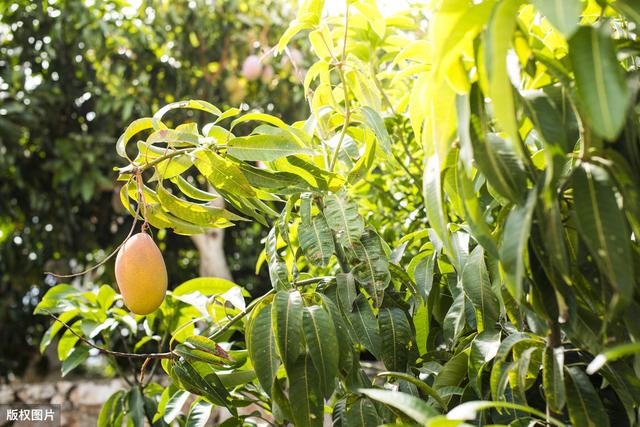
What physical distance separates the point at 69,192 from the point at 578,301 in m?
2.58

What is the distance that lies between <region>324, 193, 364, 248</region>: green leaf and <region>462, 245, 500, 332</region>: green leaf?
0.46 feet

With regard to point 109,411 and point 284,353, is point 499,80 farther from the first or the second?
point 109,411

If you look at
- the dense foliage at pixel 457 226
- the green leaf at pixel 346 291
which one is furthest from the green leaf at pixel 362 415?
the green leaf at pixel 346 291

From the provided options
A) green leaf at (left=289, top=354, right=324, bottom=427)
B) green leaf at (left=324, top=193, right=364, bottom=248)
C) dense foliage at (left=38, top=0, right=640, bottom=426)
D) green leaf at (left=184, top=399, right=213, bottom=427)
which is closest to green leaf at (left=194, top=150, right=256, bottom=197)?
dense foliage at (left=38, top=0, right=640, bottom=426)

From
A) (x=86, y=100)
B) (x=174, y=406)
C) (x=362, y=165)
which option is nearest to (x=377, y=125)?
(x=362, y=165)

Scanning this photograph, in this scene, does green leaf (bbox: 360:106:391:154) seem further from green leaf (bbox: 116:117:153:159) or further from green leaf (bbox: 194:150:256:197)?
green leaf (bbox: 116:117:153:159)

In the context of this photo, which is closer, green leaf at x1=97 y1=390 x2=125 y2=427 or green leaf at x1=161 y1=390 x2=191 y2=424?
green leaf at x1=161 y1=390 x2=191 y2=424

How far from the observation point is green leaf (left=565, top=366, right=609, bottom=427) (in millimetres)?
610

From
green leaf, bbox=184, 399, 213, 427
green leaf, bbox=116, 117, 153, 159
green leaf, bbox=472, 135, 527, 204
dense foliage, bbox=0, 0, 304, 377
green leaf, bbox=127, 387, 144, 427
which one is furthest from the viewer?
dense foliage, bbox=0, 0, 304, 377

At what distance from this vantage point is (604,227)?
482 millimetres

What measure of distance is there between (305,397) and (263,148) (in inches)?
11.5

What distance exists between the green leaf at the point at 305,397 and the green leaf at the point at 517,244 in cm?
32

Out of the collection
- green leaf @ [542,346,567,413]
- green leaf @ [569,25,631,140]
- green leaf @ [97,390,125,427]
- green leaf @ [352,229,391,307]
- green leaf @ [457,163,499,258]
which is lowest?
green leaf @ [97,390,125,427]

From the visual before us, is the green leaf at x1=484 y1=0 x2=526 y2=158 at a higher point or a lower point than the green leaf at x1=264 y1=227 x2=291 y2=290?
higher
